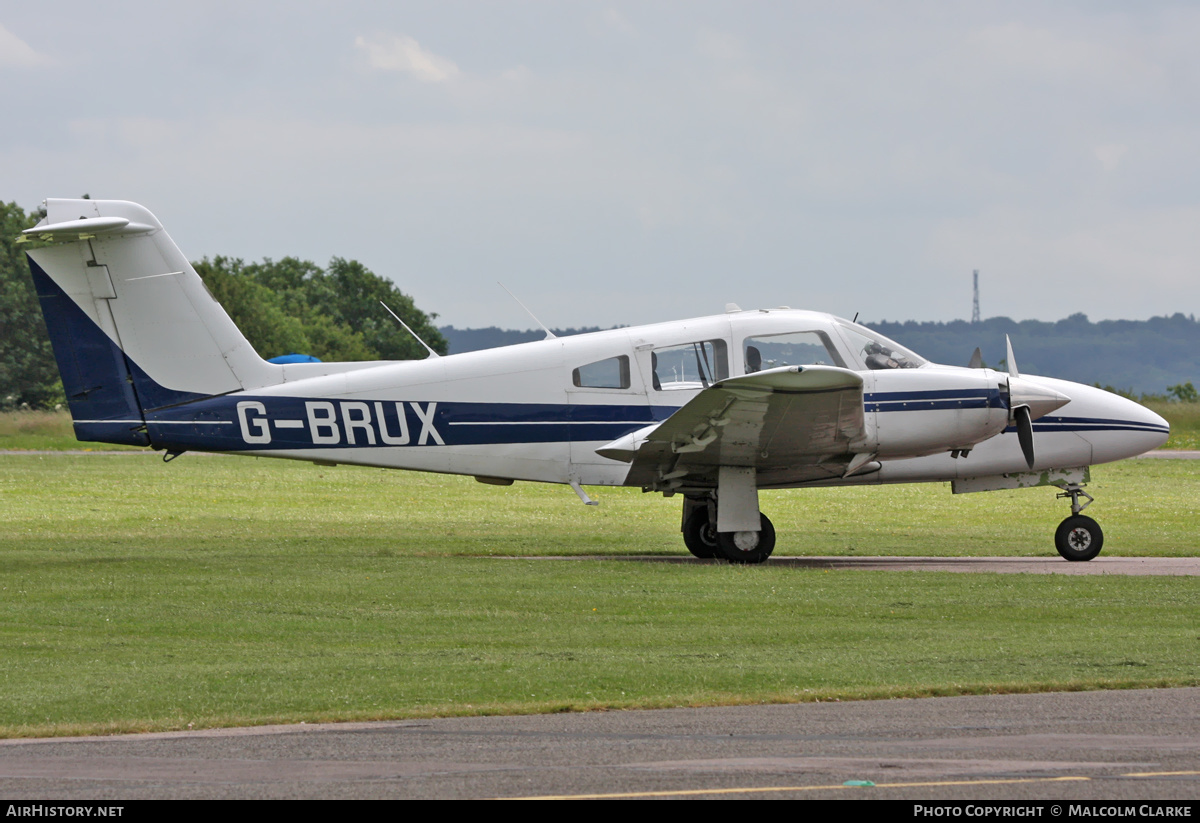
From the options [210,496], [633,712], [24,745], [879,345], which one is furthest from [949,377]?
[210,496]

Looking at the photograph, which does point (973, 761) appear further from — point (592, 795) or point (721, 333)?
point (721, 333)

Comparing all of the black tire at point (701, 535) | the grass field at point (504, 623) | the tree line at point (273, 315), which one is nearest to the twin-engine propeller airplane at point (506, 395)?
the black tire at point (701, 535)

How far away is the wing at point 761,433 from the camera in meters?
14.6

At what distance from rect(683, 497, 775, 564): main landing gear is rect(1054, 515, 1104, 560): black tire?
12.5ft

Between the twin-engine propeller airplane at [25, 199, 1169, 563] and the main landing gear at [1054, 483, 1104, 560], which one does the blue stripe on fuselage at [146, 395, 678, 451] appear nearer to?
the twin-engine propeller airplane at [25, 199, 1169, 563]

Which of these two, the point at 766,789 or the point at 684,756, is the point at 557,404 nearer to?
the point at 684,756

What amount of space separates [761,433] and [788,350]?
1.35 meters

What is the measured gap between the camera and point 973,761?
22.6 feet

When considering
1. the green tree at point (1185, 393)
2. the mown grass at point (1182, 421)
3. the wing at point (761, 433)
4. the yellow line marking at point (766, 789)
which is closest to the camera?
the yellow line marking at point (766, 789)

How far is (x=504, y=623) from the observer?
1220 cm

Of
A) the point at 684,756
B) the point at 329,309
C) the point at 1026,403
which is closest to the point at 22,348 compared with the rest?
the point at 329,309

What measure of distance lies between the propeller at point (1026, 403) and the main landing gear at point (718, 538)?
3339 millimetres

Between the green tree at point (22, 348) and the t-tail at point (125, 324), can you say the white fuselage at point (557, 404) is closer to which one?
the t-tail at point (125, 324)

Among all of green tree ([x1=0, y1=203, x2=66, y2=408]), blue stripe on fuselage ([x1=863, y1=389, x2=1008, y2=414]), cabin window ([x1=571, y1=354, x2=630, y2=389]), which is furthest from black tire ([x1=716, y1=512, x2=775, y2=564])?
green tree ([x1=0, y1=203, x2=66, y2=408])
